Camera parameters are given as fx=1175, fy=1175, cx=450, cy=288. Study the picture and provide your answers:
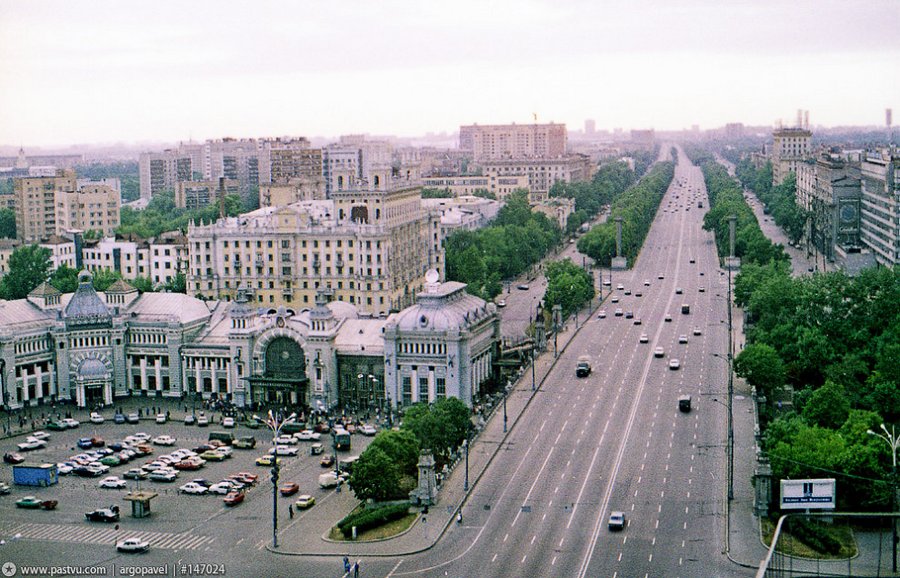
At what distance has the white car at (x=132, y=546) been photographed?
64.8 meters

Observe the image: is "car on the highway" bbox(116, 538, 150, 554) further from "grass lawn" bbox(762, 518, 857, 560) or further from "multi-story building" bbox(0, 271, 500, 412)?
"multi-story building" bbox(0, 271, 500, 412)

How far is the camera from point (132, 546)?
64812 mm

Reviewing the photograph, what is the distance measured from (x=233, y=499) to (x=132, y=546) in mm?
9965

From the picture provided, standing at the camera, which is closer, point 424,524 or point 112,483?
point 424,524

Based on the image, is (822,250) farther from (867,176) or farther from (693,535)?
(693,535)

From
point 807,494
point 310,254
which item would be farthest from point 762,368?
point 310,254

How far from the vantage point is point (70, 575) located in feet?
200

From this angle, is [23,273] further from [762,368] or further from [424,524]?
[424,524]

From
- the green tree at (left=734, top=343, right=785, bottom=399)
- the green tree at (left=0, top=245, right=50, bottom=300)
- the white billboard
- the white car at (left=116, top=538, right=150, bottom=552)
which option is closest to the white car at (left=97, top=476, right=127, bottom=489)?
the white car at (left=116, top=538, right=150, bottom=552)

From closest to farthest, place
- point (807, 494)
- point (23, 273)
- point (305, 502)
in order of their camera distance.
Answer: point (807, 494)
point (305, 502)
point (23, 273)

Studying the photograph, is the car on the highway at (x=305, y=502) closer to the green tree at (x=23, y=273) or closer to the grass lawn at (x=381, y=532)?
the grass lawn at (x=381, y=532)

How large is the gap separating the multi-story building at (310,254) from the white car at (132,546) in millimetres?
70851

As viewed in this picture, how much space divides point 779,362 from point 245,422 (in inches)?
1719

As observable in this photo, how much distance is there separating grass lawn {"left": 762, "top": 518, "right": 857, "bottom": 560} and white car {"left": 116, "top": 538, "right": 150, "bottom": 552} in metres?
33.9
